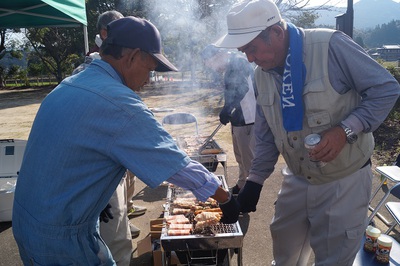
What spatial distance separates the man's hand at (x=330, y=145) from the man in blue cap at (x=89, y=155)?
659mm

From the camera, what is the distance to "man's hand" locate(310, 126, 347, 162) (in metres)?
1.87

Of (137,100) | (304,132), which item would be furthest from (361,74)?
(137,100)

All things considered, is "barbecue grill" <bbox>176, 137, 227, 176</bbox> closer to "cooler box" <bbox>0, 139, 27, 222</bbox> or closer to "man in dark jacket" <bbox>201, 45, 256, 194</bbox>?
"man in dark jacket" <bbox>201, 45, 256, 194</bbox>

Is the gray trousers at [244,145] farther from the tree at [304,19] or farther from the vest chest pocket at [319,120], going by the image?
the tree at [304,19]

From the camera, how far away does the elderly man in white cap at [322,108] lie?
1896mm

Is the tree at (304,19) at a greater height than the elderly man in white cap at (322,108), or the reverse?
the tree at (304,19)

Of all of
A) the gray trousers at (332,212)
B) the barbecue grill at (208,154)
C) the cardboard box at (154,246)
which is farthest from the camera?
the barbecue grill at (208,154)

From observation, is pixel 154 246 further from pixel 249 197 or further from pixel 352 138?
pixel 352 138

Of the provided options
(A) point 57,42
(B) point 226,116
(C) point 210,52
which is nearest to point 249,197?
(B) point 226,116

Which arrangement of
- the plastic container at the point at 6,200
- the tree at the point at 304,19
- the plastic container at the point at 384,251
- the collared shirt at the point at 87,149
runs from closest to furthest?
1. the collared shirt at the point at 87,149
2. the plastic container at the point at 384,251
3. the plastic container at the point at 6,200
4. the tree at the point at 304,19

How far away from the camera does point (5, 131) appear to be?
11.0m

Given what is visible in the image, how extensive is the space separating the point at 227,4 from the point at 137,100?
42.2ft

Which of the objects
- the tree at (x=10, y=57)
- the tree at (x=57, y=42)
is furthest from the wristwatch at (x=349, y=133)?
the tree at (x=10, y=57)

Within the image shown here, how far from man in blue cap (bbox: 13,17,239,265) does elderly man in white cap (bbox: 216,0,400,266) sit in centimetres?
72
